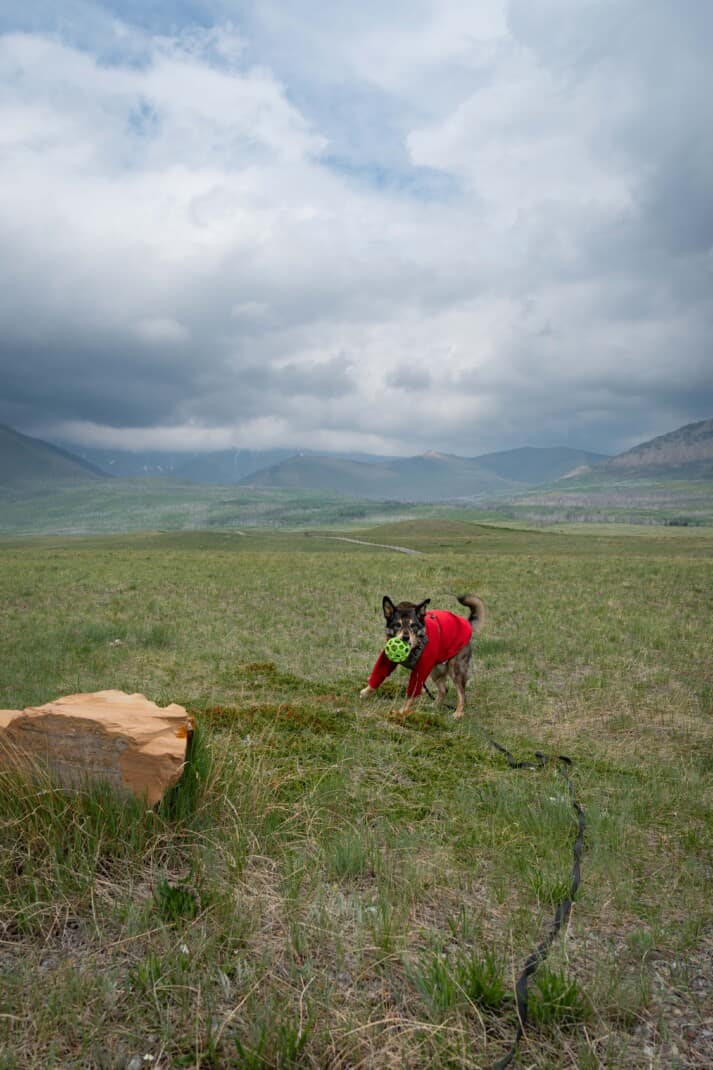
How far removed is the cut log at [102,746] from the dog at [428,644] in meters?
3.94

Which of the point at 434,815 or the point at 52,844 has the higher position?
the point at 52,844

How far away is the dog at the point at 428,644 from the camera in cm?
909

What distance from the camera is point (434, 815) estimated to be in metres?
6.09

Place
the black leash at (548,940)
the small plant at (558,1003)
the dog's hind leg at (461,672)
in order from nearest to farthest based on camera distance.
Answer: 1. the black leash at (548,940)
2. the small plant at (558,1003)
3. the dog's hind leg at (461,672)

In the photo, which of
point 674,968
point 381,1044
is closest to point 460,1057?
point 381,1044

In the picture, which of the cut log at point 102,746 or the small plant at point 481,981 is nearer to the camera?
the small plant at point 481,981

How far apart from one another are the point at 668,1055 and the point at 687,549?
81543mm

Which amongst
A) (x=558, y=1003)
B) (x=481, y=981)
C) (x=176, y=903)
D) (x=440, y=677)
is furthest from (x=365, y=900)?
(x=440, y=677)

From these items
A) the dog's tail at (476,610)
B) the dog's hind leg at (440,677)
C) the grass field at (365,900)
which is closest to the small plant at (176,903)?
the grass field at (365,900)

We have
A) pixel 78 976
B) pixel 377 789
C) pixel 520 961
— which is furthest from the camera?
pixel 377 789

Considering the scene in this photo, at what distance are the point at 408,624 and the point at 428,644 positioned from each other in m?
0.70

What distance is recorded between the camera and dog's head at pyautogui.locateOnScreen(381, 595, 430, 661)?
353 inches

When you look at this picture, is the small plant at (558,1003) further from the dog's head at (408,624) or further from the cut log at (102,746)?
the dog's head at (408,624)

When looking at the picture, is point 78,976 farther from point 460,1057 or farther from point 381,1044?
point 460,1057
